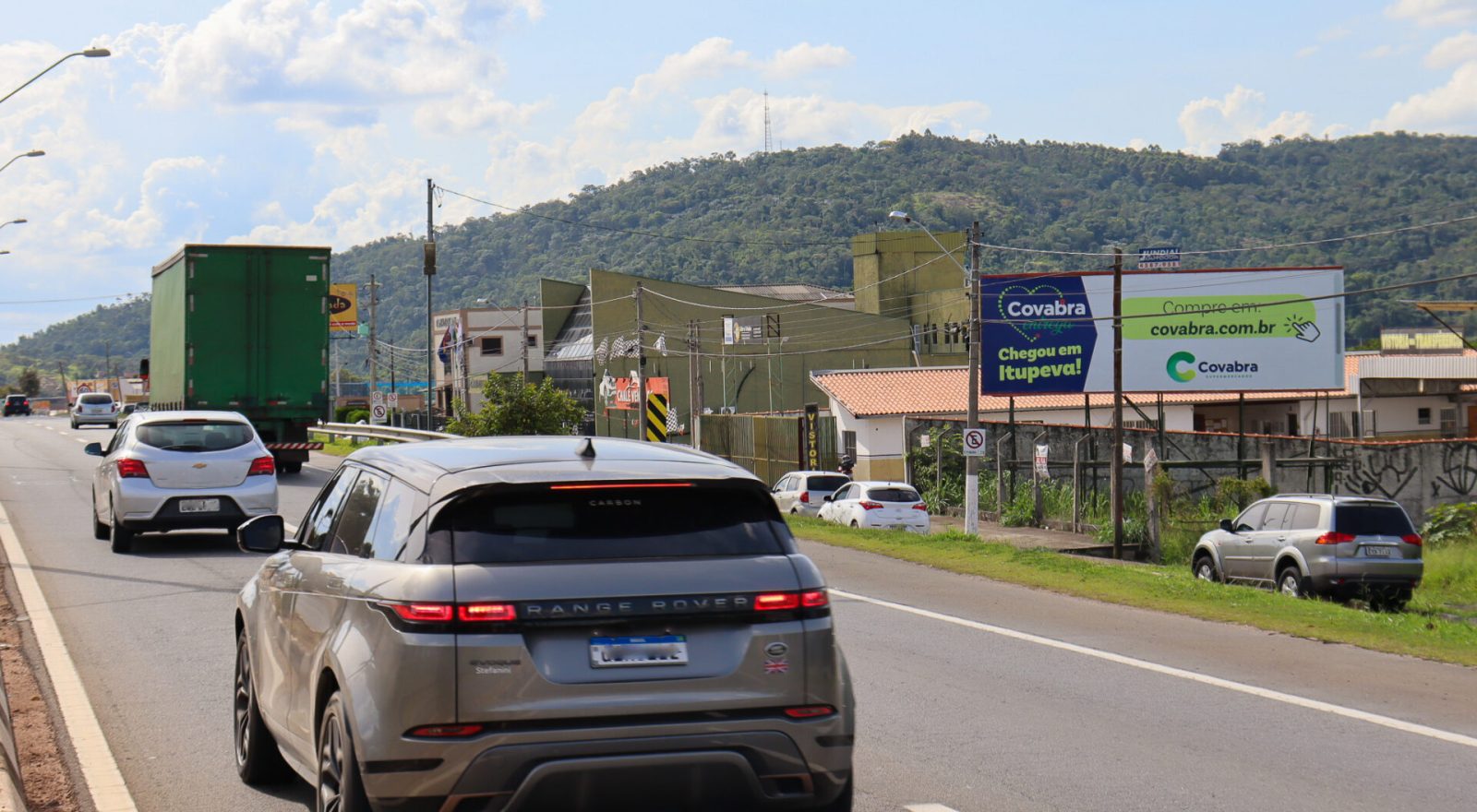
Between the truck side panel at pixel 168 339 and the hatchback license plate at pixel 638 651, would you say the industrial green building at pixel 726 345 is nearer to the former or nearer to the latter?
the truck side panel at pixel 168 339

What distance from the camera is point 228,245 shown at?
31.8 m

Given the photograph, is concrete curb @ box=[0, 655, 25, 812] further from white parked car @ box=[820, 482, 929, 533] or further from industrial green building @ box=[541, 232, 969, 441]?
industrial green building @ box=[541, 232, 969, 441]

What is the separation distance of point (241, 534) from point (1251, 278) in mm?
41174

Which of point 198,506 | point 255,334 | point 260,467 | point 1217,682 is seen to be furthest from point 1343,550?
point 255,334

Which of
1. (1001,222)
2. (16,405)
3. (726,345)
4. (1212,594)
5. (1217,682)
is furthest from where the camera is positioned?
(1001,222)

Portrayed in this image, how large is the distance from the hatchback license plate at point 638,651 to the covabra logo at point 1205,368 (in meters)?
40.5

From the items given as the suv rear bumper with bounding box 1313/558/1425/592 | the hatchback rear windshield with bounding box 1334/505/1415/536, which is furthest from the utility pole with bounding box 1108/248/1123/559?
the suv rear bumper with bounding box 1313/558/1425/592

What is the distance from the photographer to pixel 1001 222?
161000 millimetres

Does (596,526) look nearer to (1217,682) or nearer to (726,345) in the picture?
(1217,682)

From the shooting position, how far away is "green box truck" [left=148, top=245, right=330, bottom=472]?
31734 millimetres

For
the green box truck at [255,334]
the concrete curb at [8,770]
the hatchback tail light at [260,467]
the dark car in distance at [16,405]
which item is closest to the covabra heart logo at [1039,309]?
the green box truck at [255,334]

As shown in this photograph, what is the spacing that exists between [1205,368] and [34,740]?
39607 millimetres

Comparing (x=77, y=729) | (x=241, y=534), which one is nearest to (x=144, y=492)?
(x=77, y=729)

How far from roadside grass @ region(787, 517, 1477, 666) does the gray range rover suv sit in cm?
882
